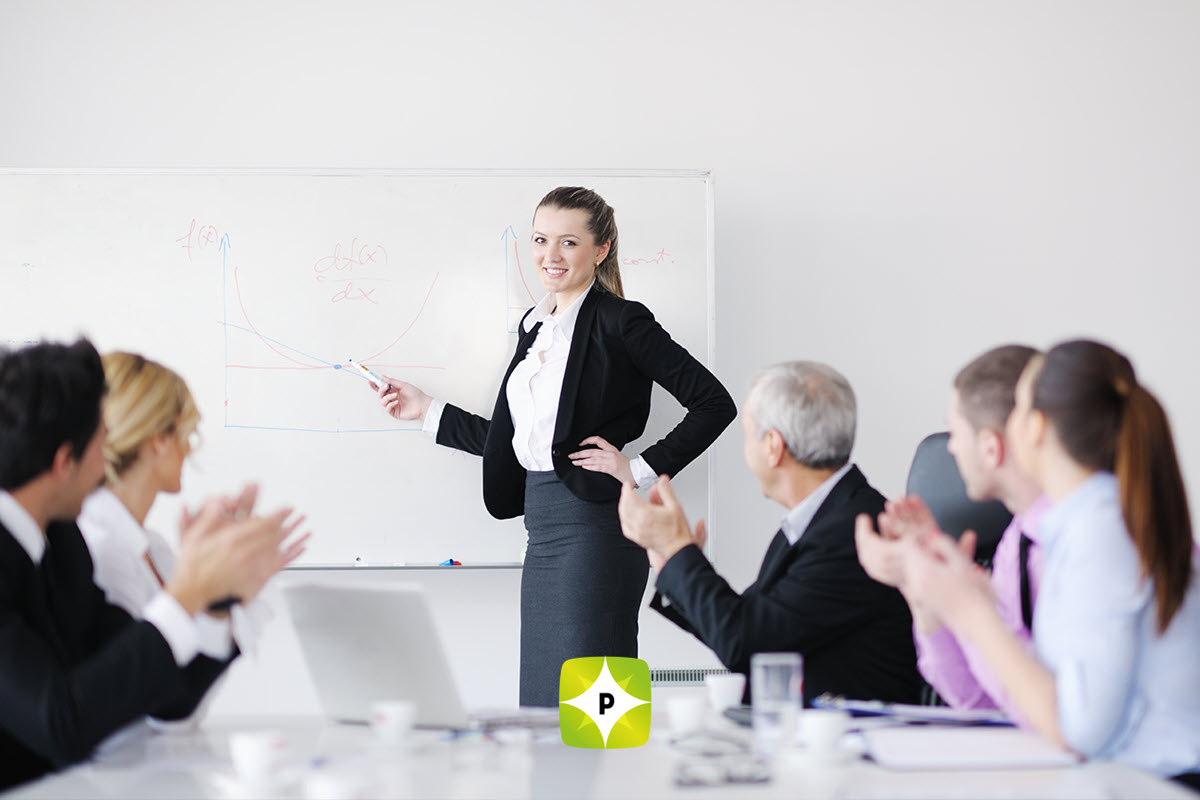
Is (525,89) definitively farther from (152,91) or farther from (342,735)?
(342,735)

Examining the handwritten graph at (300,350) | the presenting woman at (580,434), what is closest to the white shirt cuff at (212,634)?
the presenting woman at (580,434)

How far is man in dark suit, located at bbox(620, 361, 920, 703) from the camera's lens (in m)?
1.64

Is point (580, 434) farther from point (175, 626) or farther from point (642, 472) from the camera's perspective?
point (175, 626)

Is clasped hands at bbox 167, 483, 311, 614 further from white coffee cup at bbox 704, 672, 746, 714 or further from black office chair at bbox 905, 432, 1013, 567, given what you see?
black office chair at bbox 905, 432, 1013, 567

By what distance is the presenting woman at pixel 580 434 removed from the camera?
260cm

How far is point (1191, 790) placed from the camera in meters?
1.25

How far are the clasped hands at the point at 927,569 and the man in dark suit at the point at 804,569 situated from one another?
125mm

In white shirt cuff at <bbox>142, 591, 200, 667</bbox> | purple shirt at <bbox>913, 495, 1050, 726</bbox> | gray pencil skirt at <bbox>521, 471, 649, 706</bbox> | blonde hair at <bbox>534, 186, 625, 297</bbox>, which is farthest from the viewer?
blonde hair at <bbox>534, 186, 625, 297</bbox>

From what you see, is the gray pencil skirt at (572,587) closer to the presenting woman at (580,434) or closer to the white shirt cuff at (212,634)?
the presenting woman at (580,434)

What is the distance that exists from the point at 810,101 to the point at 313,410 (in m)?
1.78

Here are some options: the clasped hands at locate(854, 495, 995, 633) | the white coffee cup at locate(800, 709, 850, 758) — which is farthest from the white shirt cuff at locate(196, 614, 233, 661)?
the clasped hands at locate(854, 495, 995, 633)

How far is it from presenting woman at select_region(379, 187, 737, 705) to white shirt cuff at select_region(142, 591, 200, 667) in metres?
1.37

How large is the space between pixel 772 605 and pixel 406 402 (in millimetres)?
1696

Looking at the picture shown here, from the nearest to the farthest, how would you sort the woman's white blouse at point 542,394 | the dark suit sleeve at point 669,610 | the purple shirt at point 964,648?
the purple shirt at point 964,648 < the dark suit sleeve at point 669,610 < the woman's white blouse at point 542,394
